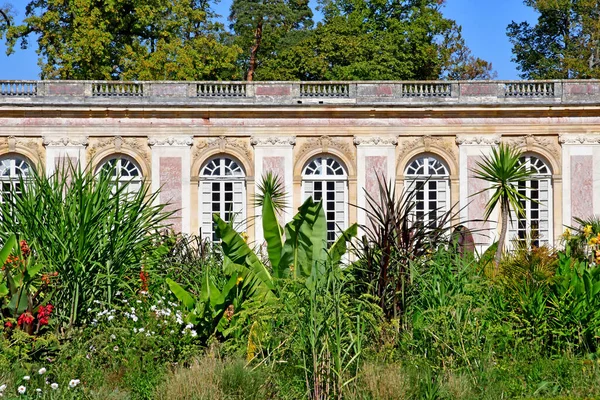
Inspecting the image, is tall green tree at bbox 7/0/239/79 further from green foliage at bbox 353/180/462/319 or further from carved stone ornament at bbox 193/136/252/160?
green foliage at bbox 353/180/462/319

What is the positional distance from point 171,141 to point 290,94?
307 cm

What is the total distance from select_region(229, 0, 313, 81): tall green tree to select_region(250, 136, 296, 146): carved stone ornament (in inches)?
424

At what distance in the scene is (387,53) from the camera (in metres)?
32.7

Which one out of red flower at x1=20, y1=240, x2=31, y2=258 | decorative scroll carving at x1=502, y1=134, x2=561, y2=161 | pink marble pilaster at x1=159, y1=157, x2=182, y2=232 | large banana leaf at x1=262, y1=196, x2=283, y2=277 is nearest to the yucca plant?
red flower at x1=20, y1=240, x2=31, y2=258

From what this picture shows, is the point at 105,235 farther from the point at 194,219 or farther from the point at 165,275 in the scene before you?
the point at 194,219

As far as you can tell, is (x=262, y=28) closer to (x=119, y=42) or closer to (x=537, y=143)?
(x=119, y=42)

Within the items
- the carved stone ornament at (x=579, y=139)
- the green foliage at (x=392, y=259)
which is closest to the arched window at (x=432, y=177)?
the carved stone ornament at (x=579, y=139)

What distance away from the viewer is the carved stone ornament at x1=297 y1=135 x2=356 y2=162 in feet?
85.1

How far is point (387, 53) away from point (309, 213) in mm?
21174

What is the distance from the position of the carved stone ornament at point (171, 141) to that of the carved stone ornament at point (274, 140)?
150cm

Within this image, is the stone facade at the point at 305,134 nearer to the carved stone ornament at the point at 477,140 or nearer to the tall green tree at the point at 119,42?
the carved stone ornament at the point at 477,140

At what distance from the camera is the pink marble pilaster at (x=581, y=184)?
84.6 ft

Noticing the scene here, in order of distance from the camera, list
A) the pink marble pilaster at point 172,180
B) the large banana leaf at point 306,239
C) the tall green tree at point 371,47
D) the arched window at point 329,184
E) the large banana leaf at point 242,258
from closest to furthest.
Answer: the large banana leaf at point 242,258 → the large banana leaf at point 306,239 → the pink marble pilaster at point 172,180 → the arched window at point 329,184 → the tall green tree at point 371,47

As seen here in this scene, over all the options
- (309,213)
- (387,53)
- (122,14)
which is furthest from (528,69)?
(309,213)
